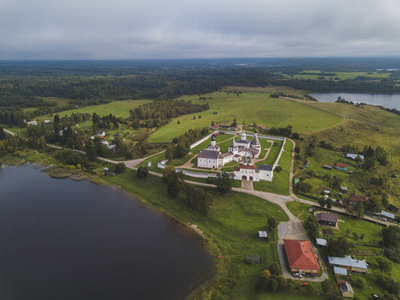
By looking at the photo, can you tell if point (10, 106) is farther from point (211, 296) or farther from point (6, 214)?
point (211, 296)

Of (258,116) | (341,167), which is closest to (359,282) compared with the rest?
(341,167)

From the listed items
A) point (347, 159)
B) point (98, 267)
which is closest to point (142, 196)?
point (98, 267)

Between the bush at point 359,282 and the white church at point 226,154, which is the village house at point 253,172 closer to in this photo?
the white church at point 226,154

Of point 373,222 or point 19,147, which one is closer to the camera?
point 373,222

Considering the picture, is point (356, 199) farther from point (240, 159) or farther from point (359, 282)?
point (240, 159)

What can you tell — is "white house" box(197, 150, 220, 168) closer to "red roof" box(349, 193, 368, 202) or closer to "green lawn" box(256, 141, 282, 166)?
"green lawn" box(256, 141, 282, 166)

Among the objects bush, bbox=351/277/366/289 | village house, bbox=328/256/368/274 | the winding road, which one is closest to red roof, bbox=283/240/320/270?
the winding road

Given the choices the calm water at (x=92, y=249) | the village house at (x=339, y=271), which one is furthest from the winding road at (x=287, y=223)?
the calm water at (x=92, y=249)
